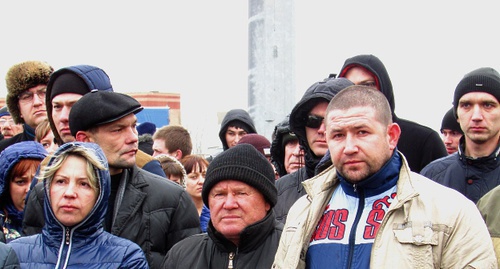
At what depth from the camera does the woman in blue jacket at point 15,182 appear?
4441 mm

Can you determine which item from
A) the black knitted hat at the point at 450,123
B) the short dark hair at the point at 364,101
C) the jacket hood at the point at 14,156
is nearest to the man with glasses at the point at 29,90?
the jacket hood at the point at 14,156

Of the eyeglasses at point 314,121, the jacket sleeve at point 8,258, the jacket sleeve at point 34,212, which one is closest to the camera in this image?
the jacket sleeve at point 8,258

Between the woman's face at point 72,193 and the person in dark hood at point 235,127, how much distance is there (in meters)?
3.74

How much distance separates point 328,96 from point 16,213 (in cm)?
223

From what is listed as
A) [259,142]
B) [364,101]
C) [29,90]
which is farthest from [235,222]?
[259,142]

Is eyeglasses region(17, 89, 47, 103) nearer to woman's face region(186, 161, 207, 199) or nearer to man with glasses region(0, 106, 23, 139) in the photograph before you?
woman's face region(186, 161, 207, 199)

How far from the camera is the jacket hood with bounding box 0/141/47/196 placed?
445 cm

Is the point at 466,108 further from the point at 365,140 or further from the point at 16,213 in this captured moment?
the point at 16,213

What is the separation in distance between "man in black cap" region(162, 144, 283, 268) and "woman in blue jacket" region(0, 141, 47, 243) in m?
1.37

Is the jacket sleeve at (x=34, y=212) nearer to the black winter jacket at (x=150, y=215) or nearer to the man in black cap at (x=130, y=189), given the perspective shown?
the black winter jacket at (x=150, y=215)

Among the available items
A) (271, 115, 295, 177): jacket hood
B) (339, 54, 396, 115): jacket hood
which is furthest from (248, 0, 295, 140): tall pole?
(339, 54, 396, 115): jacket hood

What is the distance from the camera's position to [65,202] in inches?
139

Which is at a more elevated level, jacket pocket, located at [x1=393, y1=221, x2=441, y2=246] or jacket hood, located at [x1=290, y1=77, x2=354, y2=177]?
jacket hood, located at [x1=290, y1=77, x2=354, y2=177]

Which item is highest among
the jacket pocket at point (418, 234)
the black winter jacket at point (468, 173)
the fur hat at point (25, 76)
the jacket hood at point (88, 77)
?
the jacket hood at point (88, 77)
